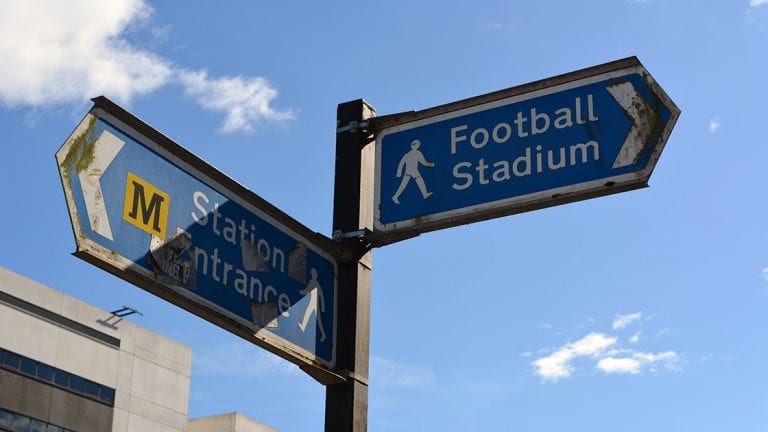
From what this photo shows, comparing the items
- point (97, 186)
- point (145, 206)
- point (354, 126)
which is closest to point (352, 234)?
point (354, 126)

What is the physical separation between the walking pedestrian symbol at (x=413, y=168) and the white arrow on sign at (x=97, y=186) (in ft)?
4.77

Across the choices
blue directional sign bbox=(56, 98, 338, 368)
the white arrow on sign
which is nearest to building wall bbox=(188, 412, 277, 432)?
blue directional sign bbox=(56, 98, 338, 368)

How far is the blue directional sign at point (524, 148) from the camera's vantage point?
4852mm

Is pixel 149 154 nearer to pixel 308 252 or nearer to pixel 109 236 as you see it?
pixel 109 236

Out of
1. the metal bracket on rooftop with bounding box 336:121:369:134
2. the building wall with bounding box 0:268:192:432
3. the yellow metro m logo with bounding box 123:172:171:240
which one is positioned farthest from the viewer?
the building wall with bounding box 0:268:192:432

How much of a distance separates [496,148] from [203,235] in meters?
1.30

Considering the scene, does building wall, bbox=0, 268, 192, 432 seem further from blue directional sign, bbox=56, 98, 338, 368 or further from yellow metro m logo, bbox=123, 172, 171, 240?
yellow metro m logo, bbox=123, 172, 171, 240

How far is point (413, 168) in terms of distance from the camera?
529 cm

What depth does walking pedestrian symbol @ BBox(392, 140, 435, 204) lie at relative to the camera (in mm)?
5227

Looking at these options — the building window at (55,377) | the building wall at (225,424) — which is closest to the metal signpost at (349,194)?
the building window at (55,377)

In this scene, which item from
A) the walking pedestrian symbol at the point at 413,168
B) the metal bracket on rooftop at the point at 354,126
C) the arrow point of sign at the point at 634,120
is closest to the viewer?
the arrow point of sign at the point at 634,120

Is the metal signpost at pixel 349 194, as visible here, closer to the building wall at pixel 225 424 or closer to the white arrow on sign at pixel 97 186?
the white arrow on sign at pixel 97 186

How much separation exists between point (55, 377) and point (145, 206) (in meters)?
42.2

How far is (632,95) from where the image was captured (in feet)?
16.2
